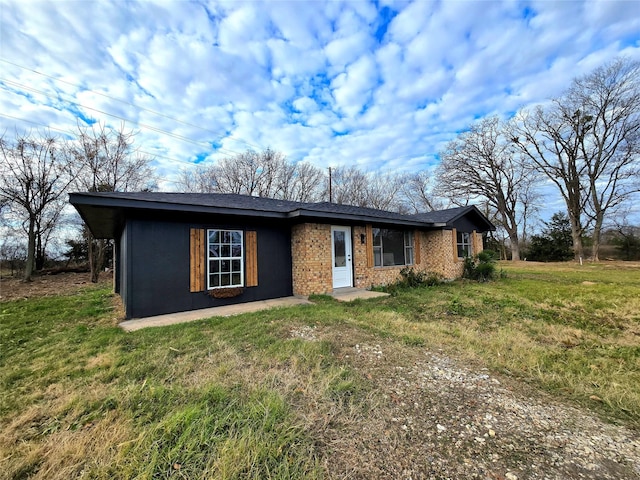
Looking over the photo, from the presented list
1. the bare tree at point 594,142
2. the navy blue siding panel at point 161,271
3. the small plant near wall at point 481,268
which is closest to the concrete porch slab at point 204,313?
the navy blue siding panel at point 161,271

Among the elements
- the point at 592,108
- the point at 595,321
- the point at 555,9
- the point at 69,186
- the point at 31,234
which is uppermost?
the point at 592,108

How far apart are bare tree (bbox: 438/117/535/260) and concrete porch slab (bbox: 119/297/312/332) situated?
22.2 metres

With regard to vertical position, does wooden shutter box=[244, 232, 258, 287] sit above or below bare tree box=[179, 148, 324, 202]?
below

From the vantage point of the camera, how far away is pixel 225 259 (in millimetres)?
6566

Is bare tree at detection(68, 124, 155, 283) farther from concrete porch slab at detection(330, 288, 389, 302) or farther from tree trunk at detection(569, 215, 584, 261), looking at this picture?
tree trunk at detection(569, 215, 584, 261)

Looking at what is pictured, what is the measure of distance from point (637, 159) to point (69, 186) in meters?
33.1

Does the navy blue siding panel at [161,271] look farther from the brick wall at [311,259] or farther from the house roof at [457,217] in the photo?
the house roof at [457,217]

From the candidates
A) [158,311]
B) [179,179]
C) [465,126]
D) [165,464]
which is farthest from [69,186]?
[465,126]

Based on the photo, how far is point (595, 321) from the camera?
5059 mm

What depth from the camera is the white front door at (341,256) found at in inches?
319

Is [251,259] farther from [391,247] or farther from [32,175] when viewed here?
[32,175]

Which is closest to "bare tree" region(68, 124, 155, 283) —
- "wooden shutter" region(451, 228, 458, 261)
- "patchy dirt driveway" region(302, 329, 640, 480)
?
"patchy dirt driveway" region(302, 329, 640, 480)

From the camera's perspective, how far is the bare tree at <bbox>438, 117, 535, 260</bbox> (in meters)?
22.4

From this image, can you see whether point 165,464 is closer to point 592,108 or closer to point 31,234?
point 31,234
